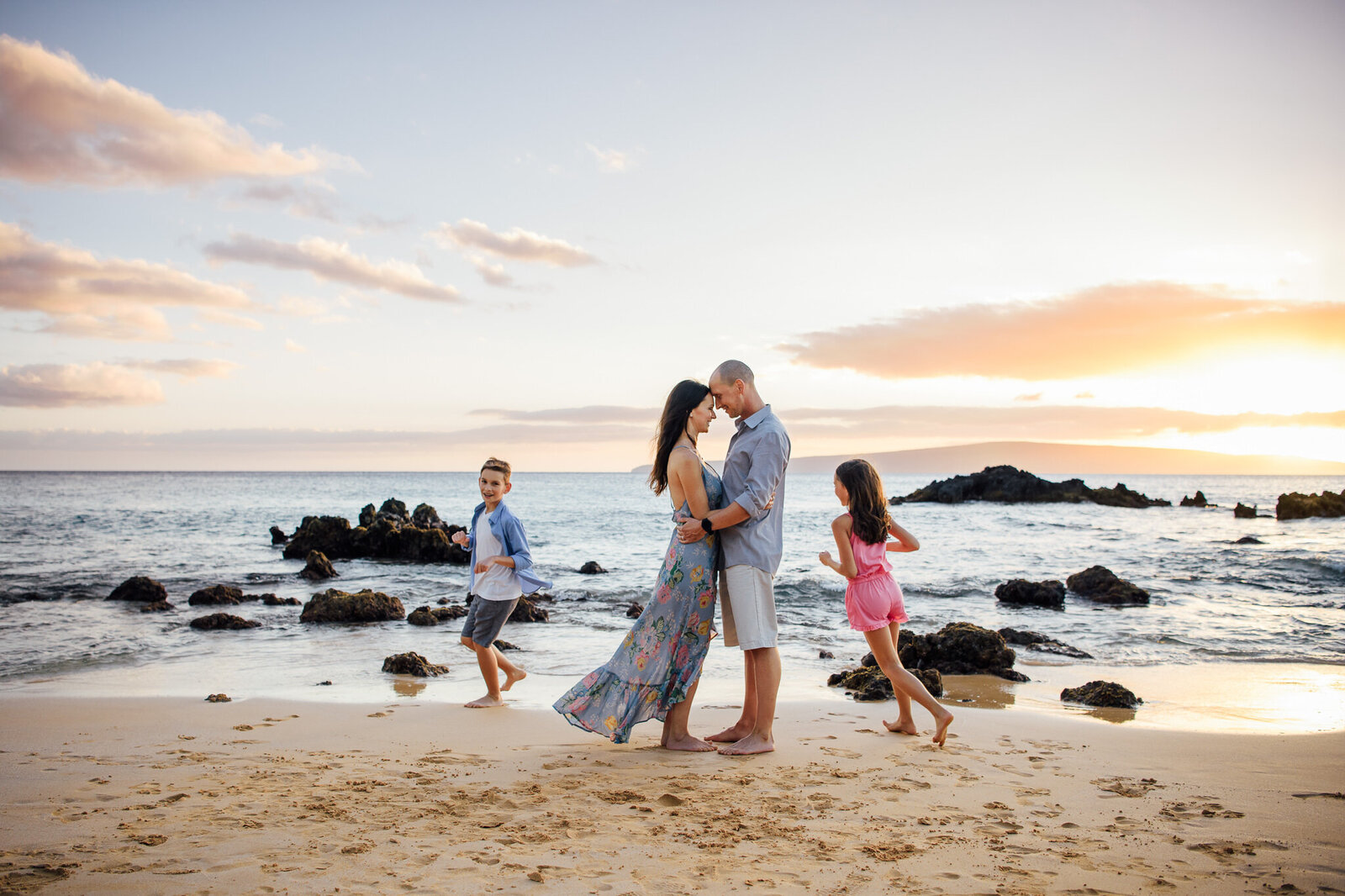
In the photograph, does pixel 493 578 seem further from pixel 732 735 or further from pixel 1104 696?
pixel 1104 696

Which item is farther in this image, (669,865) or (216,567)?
(216,567)

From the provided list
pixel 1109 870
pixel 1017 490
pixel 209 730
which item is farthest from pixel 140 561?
pixel 1017 490

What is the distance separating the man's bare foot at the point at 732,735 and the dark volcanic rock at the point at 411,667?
13.1 feet

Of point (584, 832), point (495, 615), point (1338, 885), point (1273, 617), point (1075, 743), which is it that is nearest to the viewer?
point (1338, 885)

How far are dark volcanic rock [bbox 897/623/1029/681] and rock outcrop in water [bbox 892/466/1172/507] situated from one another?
52954 mm

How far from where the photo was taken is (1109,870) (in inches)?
129

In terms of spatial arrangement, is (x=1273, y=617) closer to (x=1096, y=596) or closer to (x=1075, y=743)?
(x=1096, y=596)

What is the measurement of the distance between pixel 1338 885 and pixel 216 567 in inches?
869

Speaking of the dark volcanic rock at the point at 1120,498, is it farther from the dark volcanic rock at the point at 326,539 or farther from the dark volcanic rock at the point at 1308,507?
the dark volcanic rock at the point at 326,539

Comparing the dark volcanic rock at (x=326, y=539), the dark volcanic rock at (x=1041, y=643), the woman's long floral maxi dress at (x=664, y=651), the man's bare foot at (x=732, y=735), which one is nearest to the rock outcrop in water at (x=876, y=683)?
the man's bare foot at (x=732, y=735)

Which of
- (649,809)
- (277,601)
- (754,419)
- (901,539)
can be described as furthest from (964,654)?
(277,601)

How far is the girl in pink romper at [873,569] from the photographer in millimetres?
5613

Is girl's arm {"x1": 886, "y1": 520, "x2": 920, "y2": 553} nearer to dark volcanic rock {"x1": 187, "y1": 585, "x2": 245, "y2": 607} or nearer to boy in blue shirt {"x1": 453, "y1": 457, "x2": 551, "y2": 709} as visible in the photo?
boy in blue shirt {"x1": 453, "y1": 457, "x2": 551, "y2": 709}

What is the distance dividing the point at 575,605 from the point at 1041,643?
7922 millimetres
